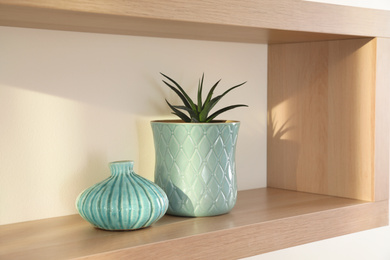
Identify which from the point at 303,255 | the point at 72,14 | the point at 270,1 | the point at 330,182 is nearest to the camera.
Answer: the point at 72,14

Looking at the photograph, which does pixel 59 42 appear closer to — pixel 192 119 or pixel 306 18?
pixel 192 119

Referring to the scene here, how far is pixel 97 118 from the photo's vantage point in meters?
0.92

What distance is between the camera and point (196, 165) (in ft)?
2.81

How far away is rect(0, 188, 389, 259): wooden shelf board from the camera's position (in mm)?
699

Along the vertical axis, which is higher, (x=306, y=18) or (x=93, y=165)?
(x=306, y=18)

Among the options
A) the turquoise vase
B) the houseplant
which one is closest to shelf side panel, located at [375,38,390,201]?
the houseplant

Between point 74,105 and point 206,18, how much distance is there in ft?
0.91

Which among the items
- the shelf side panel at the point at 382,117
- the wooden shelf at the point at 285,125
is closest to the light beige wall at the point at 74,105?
the wooden shelf at the point at 285,125

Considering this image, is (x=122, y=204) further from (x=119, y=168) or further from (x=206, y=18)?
(x=206, y=18)

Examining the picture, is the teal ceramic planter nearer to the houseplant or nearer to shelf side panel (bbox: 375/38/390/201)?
the houseplant

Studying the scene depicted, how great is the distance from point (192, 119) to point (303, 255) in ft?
1.95

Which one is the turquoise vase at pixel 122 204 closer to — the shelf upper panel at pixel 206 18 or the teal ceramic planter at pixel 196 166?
the teal ceramic planter at pixel 196 166

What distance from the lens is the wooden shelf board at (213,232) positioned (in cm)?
70

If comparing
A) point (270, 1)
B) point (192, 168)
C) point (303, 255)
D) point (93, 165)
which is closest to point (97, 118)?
point (93, 165)
